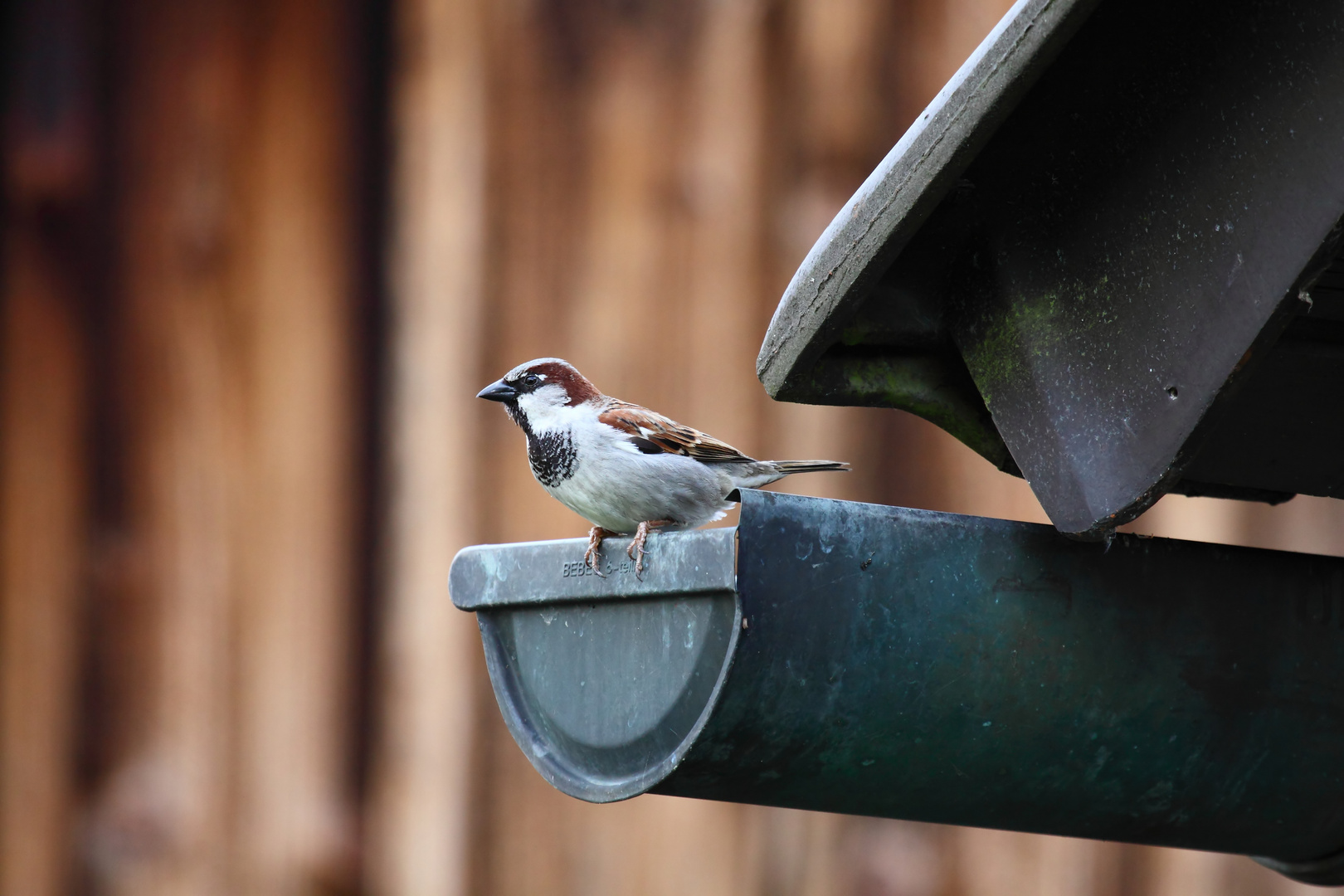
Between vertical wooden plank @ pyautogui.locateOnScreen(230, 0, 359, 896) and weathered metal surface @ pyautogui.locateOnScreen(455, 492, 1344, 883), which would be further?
vertical wooden plank @ pyautogui.locateOnScreen(230, 0, 359, 896)

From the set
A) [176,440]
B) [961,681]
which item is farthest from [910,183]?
[176,440]

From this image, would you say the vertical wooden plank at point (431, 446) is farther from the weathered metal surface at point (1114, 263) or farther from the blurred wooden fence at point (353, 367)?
the weathered metal surface at point (1114, 263)

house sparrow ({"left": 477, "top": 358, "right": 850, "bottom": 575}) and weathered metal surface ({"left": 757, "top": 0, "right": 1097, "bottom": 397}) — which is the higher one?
weathered metal surface ({"left": 757, "top": 0, "right": 1097, "bottom": 397})

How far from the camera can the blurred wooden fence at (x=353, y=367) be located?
237 cm

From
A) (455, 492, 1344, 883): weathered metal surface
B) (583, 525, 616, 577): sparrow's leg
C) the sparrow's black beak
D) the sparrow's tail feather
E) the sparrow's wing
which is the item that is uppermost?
the sparrow's black beak

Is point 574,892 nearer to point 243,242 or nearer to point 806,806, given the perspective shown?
point 806,806

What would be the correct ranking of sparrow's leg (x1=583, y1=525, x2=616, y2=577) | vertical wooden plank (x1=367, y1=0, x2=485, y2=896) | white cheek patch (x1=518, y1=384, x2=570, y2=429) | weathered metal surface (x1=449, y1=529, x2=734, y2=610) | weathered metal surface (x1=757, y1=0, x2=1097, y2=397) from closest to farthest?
weathered metal surface (x1=757, y1=0, x2=1097, y2=397) < weathered metal surface (x1=449, y1=529, x2=734, y2=610) < sparrow's leg (x1=583, y1=525, x2=616, y2=577) < white cheek patch (x1=518, y1=384, x2=570, y2=429) < vertical wooden plank (x1=367, y1=0, x2=485, y2=896)

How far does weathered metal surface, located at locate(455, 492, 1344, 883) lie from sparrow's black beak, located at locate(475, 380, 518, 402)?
0.74 meters

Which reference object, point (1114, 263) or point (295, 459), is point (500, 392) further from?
point (1114, 263)

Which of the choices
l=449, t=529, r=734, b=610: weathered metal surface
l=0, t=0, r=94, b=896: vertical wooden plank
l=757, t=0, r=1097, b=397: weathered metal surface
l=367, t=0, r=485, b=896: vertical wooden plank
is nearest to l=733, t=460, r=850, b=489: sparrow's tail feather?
l=367, t=0, r=485, b=896: vertical wooden plank

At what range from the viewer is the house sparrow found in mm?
1847

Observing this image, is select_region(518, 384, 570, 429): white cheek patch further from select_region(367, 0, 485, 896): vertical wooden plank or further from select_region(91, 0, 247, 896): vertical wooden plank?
select_region(91, 0, 247, 896): vertical wooden plank

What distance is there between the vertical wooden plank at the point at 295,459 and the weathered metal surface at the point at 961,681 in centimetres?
114

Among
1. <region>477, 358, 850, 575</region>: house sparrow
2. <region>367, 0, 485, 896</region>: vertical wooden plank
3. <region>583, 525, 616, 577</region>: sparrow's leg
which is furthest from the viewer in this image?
<region>367, 0, 485, 896</region>: vertical wooden plank
